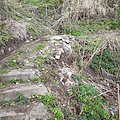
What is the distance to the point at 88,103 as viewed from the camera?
317 cm

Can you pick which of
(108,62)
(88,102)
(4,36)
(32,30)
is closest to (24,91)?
(88,102)

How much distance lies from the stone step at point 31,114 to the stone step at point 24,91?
30cm

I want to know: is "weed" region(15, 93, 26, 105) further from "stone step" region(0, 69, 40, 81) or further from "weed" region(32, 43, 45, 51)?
"weed" region(32, 43, 45, 51)

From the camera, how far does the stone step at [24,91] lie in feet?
8.61

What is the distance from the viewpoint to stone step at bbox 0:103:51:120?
231 cm

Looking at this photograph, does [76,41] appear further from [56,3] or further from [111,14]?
[111,14]

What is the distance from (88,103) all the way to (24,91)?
1427mm

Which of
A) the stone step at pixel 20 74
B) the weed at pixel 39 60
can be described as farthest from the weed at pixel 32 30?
the stone step at pixel 20 74

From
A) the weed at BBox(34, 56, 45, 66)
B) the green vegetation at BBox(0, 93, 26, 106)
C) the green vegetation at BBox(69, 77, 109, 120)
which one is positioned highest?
the weed at BBox(34, 56, 45, 66)

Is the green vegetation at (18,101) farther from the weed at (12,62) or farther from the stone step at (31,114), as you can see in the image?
the weed at (12,62)

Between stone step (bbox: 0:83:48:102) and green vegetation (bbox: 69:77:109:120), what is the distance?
2.54 ft

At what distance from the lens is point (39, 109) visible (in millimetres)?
2510

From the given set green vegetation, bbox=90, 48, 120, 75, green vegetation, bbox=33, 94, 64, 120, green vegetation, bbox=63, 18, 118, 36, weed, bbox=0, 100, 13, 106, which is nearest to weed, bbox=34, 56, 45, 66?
green vegetation, bbox=33, 94, 64, 120

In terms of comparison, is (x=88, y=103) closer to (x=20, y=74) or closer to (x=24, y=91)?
(x=24, y=91)
